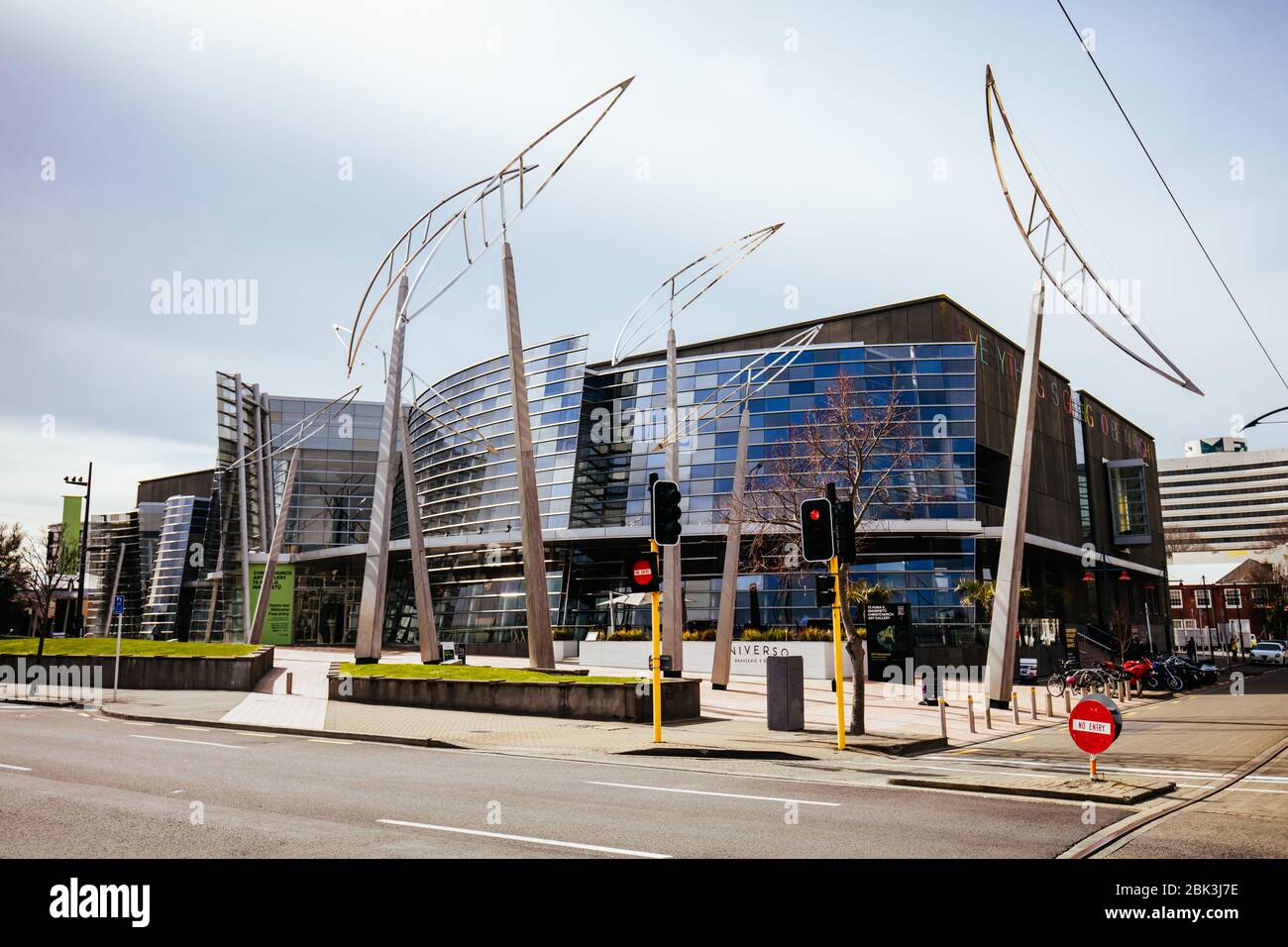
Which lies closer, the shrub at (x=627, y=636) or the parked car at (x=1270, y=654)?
the shrub at (x=627, y=636)

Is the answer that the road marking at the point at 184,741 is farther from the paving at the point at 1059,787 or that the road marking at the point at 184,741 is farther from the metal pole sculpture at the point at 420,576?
the metal pole sculpture at the point at 420,576

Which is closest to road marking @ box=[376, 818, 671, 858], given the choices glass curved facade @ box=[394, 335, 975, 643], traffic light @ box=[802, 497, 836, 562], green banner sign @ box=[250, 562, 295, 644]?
traffic light @ box=[802, 497, 836, 562]

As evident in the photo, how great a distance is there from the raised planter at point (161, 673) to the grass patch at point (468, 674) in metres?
5.59

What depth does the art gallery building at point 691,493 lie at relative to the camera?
47688 mm

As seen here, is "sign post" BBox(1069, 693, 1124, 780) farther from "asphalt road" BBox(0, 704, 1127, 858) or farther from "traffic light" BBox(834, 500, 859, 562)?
"traffic light" BBox(834, 500, 859, 562)

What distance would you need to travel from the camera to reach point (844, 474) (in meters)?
30.6

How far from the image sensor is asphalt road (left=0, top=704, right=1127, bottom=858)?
290 inches

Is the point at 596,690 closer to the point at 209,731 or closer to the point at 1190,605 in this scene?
the point at 209,731


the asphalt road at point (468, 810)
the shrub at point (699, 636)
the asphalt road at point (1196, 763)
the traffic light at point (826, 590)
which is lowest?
the asphalt road at point (1196, 763)

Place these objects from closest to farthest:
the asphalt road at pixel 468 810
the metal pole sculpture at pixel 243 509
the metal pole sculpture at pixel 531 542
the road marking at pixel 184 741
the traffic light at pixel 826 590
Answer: the asphalt road at pixel 468 810 < the road marking at pixel 184 741 < the traffic light at pixel 826 590 < the metal pole sculpture at pixel 531 542 < the metal pole sculpture at pixel 243 509

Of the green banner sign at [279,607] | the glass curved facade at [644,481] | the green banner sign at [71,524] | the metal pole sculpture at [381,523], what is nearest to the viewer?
the metal pole sculpture at [381,523]

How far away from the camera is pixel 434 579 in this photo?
64.1 meters

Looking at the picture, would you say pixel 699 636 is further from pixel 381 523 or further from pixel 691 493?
pixel 381 523

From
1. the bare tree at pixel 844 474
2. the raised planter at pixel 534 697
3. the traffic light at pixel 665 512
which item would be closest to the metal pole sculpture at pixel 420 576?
the raised planter at pixel 534 697
